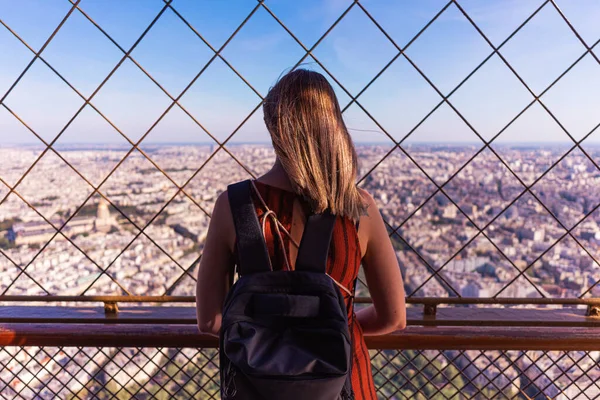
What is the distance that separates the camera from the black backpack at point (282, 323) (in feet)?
2.21

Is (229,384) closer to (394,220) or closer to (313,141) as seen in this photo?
(313,141)

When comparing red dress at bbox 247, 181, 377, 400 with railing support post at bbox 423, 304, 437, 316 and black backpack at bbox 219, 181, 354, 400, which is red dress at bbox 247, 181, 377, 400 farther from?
railing support post at bbox 423, 304, 437, 316

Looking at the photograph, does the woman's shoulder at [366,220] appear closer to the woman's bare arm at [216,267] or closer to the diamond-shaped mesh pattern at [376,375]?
the woman's bare arm at [216,267]

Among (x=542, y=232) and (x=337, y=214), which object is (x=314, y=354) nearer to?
(x=337, y=214)

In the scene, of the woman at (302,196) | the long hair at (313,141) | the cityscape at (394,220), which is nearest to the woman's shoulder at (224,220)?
the woman at (302,196)

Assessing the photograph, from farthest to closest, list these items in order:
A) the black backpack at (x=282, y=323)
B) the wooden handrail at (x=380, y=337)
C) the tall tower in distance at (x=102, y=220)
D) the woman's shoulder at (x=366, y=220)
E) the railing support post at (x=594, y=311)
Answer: the tall tower in distance at (x=102, y=220) → the railing support post at (x=594, y=311) → the wooden handrail at (x=380, y=337) → the woman's shoulder at (x=366, y=220) → the black backpack at (x=282, y=323)

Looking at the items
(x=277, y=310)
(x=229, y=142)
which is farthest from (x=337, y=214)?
(x=229, y=142)

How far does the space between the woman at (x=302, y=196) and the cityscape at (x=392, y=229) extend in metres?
0.25

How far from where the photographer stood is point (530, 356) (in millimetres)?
1527

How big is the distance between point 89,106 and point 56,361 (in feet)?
3.68

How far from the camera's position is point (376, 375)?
1.63m

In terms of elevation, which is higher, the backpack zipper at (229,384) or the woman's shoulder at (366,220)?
the woman's shoulder at (366,220)

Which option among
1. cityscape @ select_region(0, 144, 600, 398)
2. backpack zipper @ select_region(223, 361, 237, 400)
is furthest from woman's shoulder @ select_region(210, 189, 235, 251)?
cityscape @ select_region(0, 144, 600, 398)

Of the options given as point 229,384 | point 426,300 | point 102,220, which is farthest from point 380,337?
point 102,220
